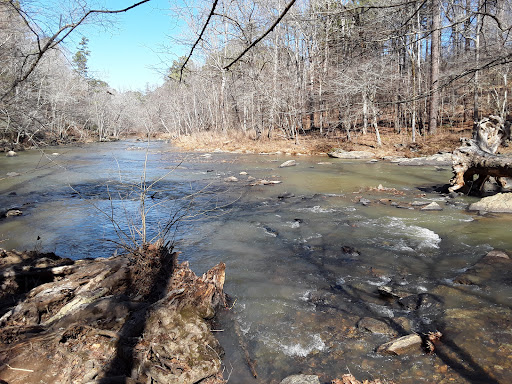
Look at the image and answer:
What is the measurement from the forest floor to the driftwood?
735cm

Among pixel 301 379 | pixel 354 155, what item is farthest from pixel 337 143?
pixel 301 379

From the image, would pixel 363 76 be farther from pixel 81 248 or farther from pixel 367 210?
pixel 81 248

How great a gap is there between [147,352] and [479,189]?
9.95 m

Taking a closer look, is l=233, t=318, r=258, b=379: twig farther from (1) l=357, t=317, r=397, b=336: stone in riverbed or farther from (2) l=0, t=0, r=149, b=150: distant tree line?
(2) l=0, t=0, r=149, b=150: distant tree line

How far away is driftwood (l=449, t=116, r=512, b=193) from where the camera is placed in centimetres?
820

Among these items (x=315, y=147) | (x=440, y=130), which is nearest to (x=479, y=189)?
(x=315, y=147)

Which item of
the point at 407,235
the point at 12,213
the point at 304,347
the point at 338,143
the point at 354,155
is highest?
the point at 338,143

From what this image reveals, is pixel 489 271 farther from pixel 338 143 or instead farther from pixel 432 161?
pixel 338 143

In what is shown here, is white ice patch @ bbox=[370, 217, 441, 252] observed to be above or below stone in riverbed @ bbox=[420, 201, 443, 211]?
below

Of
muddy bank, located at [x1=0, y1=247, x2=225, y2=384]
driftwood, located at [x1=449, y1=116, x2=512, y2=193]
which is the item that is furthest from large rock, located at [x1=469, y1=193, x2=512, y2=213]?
muddy bank, located at [x1=0, y1=247, x2=225, y2=384]

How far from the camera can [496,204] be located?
764cm

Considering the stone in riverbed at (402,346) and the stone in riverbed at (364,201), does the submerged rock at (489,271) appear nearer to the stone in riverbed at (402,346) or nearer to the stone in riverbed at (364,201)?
the stone in riverbed at (402,346)

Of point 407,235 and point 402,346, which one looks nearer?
point 402,346

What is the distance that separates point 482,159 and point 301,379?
27.9ft
